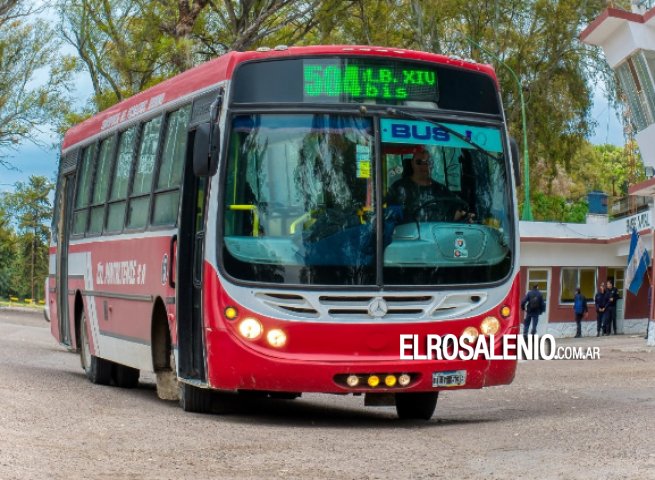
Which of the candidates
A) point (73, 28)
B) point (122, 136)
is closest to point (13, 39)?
point (73, 28)

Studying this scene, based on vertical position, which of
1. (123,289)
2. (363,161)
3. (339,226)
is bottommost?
(123,289)

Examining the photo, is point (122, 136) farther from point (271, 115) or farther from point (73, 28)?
point (73, 28)

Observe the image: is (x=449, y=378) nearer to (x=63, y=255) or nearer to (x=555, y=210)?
(x=63, y=255)

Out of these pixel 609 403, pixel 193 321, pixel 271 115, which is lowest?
pixel 609 403

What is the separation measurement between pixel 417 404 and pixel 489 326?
163 centimetres

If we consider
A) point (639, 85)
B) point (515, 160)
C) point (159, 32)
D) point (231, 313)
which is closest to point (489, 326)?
point (515, 160)

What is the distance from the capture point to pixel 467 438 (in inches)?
461

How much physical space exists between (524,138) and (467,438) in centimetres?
3711

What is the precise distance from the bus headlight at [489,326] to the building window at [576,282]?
46866 millimetres

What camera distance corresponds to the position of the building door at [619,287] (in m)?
59.8

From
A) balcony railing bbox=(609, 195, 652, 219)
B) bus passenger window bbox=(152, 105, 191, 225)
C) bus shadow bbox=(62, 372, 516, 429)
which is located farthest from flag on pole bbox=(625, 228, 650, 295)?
bus passenger window bbox=(152, 105, 191, 225)

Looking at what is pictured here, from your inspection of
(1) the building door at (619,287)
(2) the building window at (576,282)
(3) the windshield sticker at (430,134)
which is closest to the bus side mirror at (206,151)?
(3) the windshield sticker at (430,134)

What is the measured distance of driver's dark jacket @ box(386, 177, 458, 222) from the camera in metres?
12.6

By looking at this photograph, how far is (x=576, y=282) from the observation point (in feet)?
196
